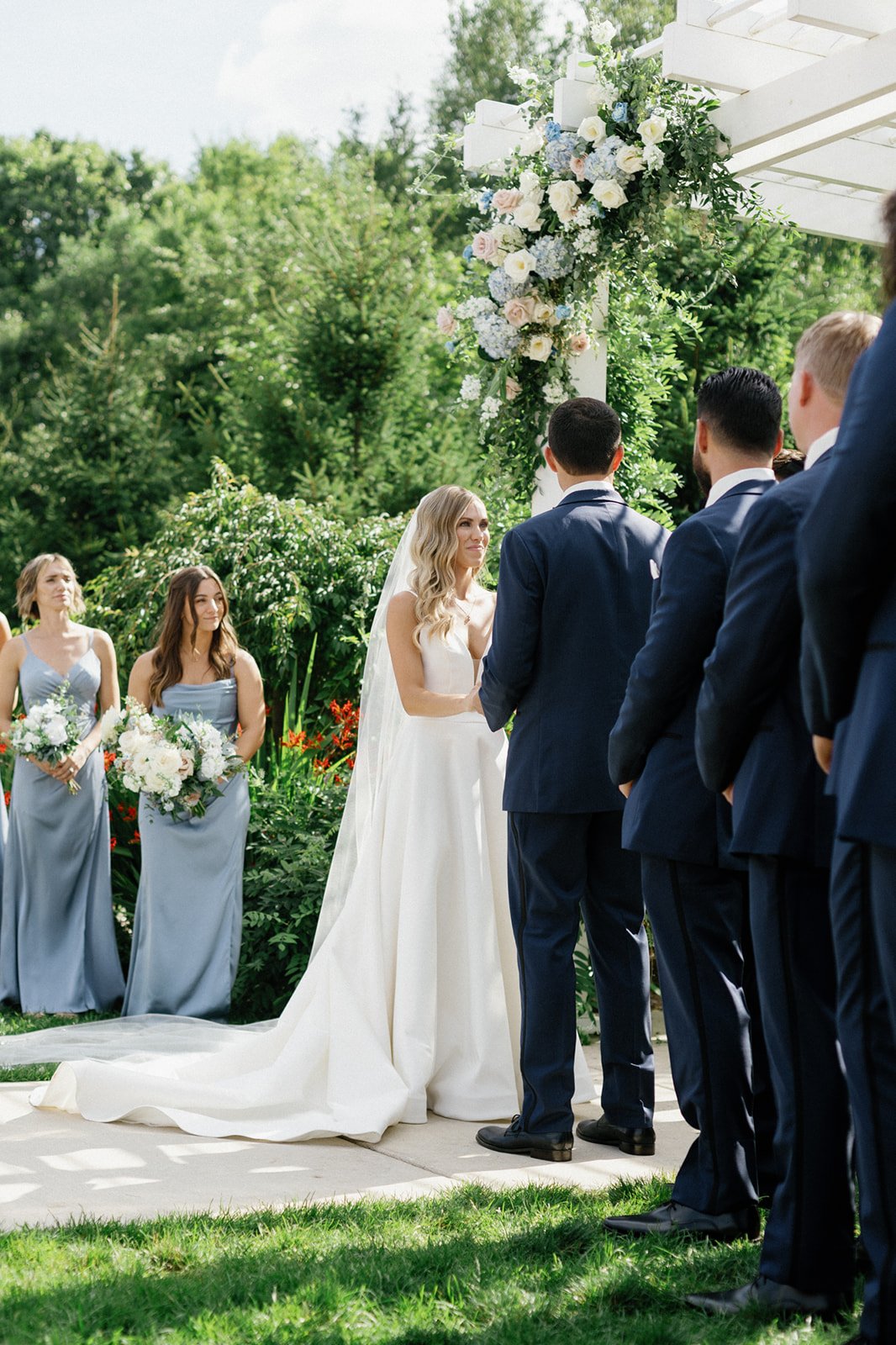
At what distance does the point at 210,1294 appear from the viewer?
2.80m

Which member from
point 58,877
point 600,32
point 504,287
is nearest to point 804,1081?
point 504,287

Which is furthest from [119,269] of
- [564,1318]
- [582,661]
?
[564,1318]

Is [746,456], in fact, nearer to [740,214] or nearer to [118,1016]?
[740,214]

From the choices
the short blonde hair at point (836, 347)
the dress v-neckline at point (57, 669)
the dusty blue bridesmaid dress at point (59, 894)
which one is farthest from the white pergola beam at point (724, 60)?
the dusty blue bridesmaid dress at point (59, 894)

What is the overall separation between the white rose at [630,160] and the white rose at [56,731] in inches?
141

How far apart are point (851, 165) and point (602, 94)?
4.05ft

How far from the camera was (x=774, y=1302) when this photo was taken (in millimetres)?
2646

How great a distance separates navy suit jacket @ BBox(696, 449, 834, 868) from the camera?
8.86ft

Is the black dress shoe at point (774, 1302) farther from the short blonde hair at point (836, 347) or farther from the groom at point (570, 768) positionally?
the short blonde hair at point (836, 347)

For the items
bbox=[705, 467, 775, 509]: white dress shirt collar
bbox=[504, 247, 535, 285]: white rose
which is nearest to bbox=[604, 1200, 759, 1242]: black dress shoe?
bbox=[705, 467, 775, 509]: white dress shirt collar

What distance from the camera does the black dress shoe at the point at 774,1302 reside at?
8.63 ft

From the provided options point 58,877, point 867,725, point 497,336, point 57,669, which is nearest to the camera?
point 867,725

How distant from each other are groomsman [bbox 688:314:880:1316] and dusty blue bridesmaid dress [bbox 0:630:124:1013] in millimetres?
4573

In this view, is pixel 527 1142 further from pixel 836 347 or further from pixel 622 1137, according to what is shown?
pixel 836 347
